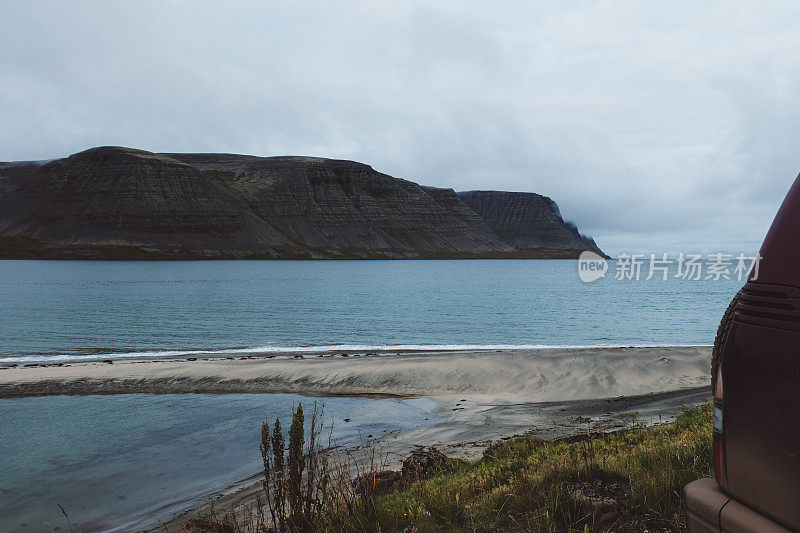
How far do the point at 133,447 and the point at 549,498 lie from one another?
9203 mm

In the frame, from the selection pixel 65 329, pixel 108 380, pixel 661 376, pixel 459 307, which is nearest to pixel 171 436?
pixel 108 380

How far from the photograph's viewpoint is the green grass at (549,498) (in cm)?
418

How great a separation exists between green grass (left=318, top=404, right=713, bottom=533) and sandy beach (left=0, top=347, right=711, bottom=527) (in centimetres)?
505

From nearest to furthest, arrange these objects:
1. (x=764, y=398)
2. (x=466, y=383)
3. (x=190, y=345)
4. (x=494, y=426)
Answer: (x=764, y=398), (x=494, y=426), (x=466, y=383), (x=190, y=345)

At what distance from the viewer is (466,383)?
17188 millimetres

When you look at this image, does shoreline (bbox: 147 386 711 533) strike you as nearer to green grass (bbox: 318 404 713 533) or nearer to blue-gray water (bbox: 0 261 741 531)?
blue-gray water (bbox: 0 261 741 531)

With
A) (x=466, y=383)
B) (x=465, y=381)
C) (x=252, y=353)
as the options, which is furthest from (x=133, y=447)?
(x=252, y=353)

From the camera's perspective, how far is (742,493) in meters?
2.30

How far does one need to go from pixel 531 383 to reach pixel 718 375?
1497cm

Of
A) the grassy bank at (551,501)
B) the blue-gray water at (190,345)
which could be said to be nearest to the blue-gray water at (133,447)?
the blue-gray water at (190,345)

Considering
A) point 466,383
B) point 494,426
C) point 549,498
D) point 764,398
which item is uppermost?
point 764,398

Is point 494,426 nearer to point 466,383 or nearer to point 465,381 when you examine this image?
point 466,383

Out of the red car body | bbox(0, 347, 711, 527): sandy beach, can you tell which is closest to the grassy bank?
the red car body

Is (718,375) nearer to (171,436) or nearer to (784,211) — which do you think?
(784,211)
